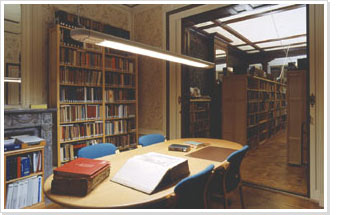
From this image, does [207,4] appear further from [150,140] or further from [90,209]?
[90,209]

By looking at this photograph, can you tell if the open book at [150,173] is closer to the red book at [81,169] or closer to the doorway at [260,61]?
the red book at [81,169]

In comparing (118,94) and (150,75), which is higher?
(150,75)

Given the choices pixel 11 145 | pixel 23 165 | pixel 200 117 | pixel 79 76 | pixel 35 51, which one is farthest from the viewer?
pixel 200 117

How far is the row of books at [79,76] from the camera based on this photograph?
3.34 meters

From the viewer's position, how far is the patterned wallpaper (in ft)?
14.2

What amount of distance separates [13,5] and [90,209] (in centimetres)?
316

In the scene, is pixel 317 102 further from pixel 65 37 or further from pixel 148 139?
pixel 65 37

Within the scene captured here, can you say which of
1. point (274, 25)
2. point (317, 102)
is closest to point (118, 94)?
point (317, 102)

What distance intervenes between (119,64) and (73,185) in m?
3.05

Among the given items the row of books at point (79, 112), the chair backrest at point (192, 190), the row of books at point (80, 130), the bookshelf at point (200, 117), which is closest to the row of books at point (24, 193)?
the row of books at point (80, 130)

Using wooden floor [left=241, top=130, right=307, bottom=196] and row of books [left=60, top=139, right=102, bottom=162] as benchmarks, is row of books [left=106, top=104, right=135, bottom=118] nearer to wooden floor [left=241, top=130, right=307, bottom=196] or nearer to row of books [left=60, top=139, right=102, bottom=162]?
row of books [left=60, top=139, right=102, bottom=162]

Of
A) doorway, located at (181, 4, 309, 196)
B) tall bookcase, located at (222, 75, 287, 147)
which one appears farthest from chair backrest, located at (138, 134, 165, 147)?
tall bookcase, located at (222, 75, 287, 147)

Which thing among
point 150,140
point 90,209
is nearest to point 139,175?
point 90,209

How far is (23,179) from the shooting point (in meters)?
2.75
